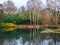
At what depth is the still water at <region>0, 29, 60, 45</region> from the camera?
4692mm

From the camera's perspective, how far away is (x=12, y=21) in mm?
6027

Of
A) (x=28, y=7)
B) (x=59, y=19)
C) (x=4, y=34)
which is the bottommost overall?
(x=4, y=34)

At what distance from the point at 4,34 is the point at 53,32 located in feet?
4.83

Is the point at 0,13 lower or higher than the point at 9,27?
higher

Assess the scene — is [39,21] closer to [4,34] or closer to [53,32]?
[53,32]

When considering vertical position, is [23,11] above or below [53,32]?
above

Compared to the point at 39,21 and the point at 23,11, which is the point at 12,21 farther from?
the point at 39,21

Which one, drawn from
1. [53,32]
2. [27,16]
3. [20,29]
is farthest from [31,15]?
[53,32]

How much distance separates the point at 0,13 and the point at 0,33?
0.78 meters

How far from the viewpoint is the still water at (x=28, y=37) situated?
469 centimetres

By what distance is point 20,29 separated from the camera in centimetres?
595

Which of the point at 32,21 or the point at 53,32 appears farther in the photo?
the point at 32,21

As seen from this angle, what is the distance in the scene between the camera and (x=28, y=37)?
17.3 ft

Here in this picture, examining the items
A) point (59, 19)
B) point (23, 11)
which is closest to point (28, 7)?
point (23, 11)
